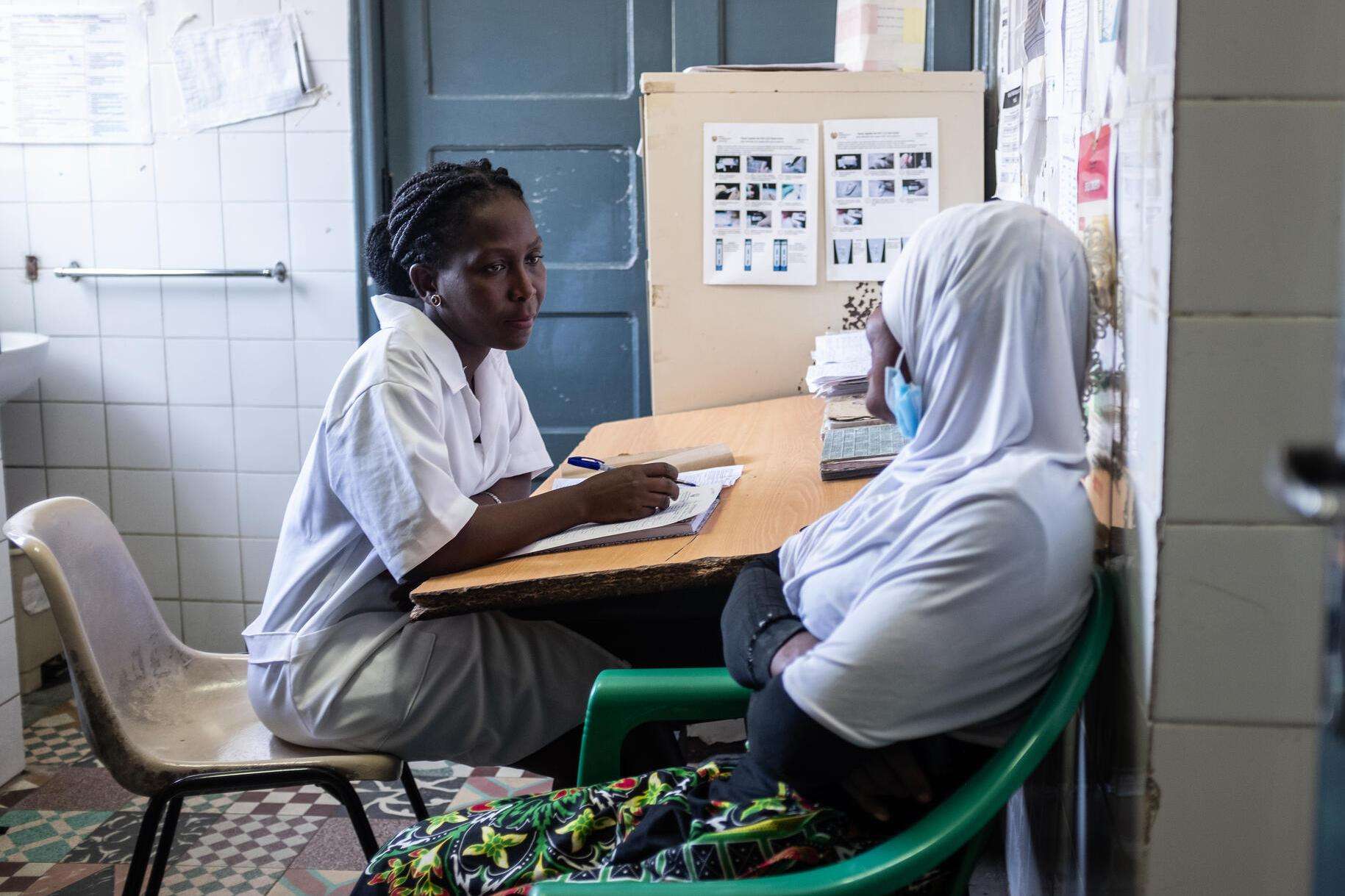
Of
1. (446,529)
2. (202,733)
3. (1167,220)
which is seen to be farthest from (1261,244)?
(202,733)

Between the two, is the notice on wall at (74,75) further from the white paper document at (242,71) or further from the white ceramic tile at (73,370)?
the white ceramic tile at (73,370)

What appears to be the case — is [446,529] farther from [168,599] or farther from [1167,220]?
[168,599]

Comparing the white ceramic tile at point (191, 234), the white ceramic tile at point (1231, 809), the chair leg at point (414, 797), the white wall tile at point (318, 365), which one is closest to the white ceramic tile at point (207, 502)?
the white wall tile at point (318, 365)

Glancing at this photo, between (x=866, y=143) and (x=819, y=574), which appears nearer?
(x=819, y=574)

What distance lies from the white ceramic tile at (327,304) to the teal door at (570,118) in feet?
0.76

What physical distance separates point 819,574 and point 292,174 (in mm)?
2621

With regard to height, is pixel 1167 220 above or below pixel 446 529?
above

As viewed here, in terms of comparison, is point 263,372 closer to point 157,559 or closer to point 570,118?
point 157,559

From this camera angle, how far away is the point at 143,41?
3.36 metres

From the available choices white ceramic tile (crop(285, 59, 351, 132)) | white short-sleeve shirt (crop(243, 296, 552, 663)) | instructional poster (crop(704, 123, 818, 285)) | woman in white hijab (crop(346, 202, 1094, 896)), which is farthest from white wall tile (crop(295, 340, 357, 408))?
woman in white hijab (crop(346, 202, 1094, 896))

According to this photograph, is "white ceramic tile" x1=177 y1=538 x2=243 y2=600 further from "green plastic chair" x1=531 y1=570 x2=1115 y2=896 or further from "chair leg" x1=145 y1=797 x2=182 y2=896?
"green plastic chair" x1=531 y1=570 x2=1115 y2=896

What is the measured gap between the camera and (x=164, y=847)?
5.31 feet

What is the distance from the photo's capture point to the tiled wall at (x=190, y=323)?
3.34m

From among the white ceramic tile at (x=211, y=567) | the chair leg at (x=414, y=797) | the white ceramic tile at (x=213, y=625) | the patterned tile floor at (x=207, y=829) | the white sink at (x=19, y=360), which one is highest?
the white sink at (x=19, y=360)
